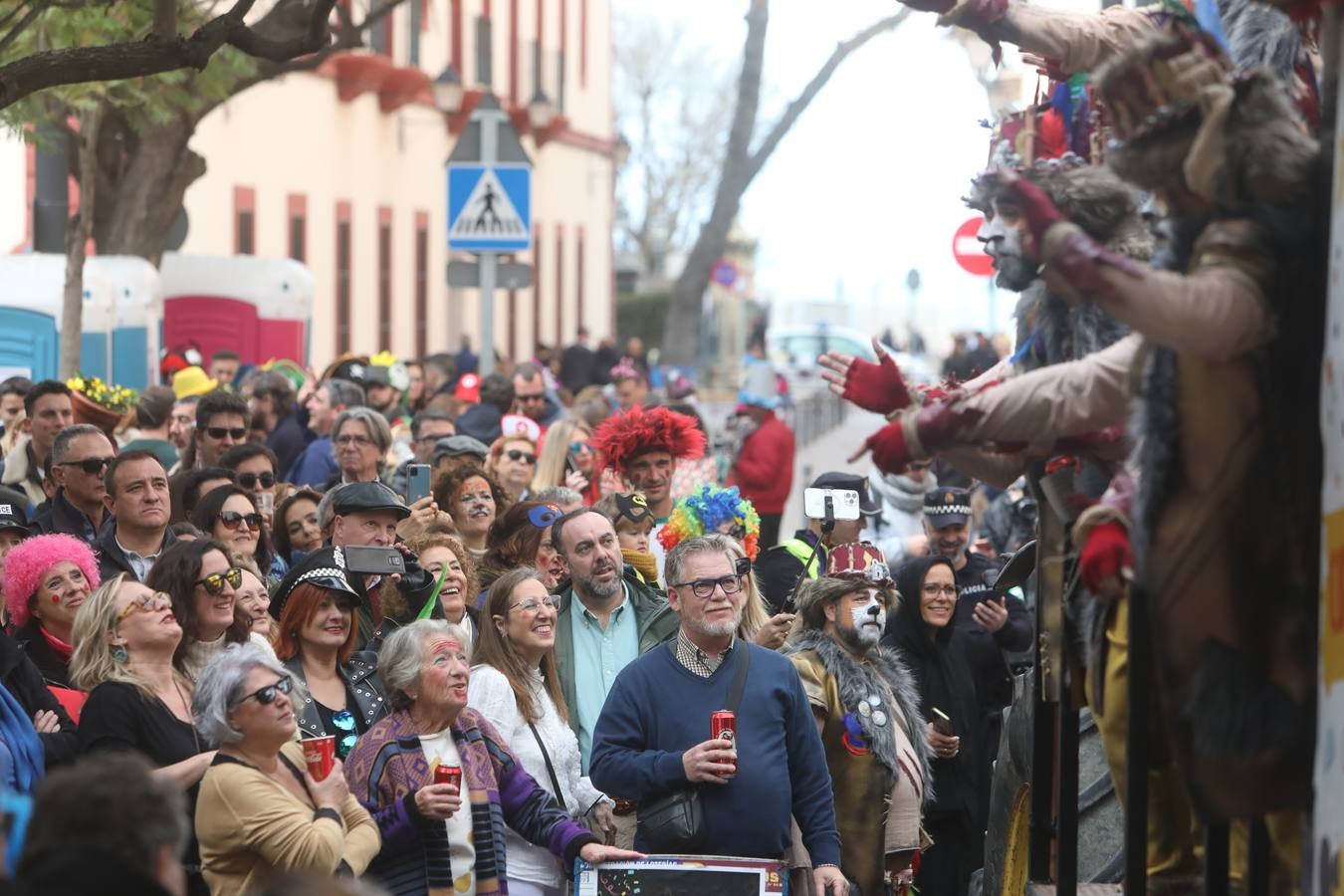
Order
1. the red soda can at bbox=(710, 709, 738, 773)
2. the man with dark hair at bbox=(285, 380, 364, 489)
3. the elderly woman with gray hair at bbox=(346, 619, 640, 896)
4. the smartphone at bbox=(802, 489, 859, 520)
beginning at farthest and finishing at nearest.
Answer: the man with dark hair at bbox=(285, 380, 364, 489) → the smartphone at bbox=(802, 489, 859, 520) → the red soda can at bbox=(710, 709, 738, 773) → the elderly woman with gray hair at bbox=(346, 619, 640, 896)

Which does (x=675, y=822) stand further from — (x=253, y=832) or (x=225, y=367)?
(x=225, y=367)

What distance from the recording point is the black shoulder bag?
6.66 m

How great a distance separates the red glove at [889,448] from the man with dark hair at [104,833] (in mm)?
1461

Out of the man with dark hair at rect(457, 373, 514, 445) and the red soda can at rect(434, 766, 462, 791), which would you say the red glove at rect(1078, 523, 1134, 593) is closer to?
the red soda can at rect(434, 766, 462, 791)

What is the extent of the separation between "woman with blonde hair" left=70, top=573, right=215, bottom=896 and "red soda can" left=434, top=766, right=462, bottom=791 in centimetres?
63

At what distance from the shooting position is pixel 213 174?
2820 centimetres

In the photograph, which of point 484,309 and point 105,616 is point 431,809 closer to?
point 105,616

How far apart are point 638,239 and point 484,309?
65.4m

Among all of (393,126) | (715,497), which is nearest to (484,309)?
(715,497)

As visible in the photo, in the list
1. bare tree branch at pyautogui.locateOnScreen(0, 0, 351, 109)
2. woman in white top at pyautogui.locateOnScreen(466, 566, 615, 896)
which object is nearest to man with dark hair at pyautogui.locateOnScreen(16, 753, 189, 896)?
woman in white top at pyautogui.locateOnScreen(466, 566, 615, 896)

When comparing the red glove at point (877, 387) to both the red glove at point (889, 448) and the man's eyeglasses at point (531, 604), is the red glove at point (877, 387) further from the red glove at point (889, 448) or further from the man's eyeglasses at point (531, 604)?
the man's eyeglasses at point (531, 604)

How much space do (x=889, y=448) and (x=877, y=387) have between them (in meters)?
0.29

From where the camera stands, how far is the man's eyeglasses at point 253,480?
988 cm

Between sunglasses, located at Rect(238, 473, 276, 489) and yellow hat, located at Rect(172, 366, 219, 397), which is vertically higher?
yellow hat, located at Rect(172, 366, 219, 397)
